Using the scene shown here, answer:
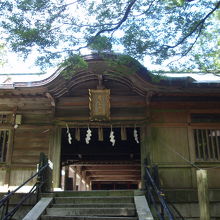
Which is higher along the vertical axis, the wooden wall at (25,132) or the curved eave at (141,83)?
the curved eave at (141,83)

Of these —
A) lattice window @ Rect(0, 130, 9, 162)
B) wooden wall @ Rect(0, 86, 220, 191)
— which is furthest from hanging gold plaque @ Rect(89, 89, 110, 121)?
lattice window @ Rect(0, 130, 9, 162)

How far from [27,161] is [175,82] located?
19.1 feet

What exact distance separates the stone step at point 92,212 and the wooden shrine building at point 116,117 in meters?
2.52

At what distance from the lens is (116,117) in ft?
35.8

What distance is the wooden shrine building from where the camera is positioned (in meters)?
10.2

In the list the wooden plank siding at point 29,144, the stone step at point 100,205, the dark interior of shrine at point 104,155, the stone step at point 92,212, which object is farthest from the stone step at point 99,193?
the dark interior of shrine at point 104,155

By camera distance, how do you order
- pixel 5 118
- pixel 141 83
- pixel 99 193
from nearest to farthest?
pixel 99 193 → pixel 141 83 → pixel 5 118

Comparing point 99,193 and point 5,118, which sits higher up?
point 5,118

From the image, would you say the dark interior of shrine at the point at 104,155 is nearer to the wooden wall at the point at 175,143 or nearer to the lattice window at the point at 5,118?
the wooden wall at the point at 175,143

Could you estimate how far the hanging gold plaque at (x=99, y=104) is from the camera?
10.7 metres

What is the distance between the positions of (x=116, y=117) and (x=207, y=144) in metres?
3.33

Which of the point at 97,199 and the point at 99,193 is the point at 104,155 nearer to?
the point at 99,193

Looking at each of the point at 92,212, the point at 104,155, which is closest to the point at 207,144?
the point at 92,212

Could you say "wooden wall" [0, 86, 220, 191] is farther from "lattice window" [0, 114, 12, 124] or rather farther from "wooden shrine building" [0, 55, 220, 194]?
"lattice window" [0, 114, 12, 124]
